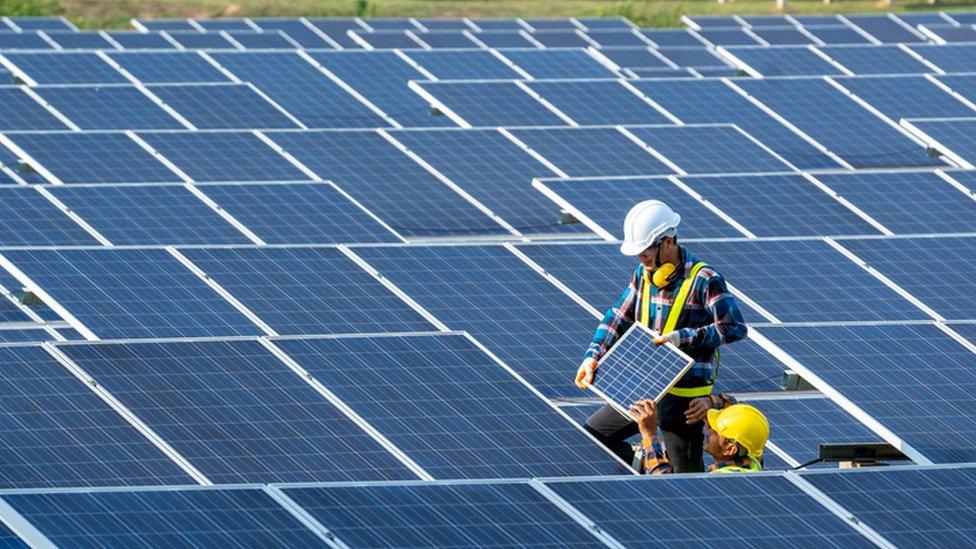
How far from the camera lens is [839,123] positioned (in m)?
33.5

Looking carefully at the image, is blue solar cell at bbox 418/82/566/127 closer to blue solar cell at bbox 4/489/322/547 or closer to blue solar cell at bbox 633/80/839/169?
blue solar cell at bbox 633/80/839/169

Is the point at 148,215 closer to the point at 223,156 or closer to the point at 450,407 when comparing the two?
the point at 223,156

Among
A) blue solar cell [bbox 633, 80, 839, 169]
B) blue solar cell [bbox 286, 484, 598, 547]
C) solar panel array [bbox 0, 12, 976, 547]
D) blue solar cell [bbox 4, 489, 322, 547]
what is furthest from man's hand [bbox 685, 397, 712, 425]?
blue solar cell [bbox 633, 80, 839, 169]

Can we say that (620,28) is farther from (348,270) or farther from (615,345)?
(615,345)

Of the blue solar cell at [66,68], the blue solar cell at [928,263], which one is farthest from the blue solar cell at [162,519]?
the blue solar cell at [66,68]

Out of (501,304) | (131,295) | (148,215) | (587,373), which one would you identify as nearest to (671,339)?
(587,373)

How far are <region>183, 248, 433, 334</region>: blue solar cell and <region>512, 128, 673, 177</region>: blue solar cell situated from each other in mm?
8910

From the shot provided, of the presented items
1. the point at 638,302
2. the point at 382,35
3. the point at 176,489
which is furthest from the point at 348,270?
the point at 382,35

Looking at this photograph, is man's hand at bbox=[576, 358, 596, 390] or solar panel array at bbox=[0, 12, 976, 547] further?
man's hand at bbox=[576, 358, 596, 390]

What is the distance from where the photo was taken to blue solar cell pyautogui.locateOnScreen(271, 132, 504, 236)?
2659 cm

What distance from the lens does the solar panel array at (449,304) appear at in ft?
41.5

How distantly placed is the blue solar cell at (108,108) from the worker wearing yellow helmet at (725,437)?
1930 centimetres

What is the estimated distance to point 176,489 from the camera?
12258 mm

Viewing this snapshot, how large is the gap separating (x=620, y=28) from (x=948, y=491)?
3808 cm
